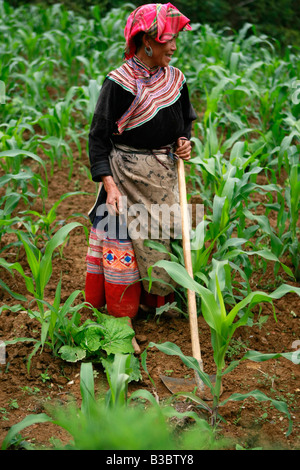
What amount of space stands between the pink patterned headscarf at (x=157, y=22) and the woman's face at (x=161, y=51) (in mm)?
35

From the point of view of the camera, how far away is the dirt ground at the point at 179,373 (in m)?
2.04

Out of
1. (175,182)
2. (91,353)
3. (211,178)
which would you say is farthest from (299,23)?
(91,353)

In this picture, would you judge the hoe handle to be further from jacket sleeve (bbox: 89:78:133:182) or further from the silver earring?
the silver earring

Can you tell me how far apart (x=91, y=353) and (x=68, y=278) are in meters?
0.77

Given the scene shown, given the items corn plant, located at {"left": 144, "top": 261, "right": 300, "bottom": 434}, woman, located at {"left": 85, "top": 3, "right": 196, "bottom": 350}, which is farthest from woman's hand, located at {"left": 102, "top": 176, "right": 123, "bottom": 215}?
corn plant, located at {"left": 144, "top": 261, "right": 300, "bottom": 434}

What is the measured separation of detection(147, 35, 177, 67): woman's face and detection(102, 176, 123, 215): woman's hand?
1.76ft

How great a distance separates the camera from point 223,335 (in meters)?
1.96

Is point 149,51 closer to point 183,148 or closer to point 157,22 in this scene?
point 157,22

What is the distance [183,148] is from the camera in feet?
8.31

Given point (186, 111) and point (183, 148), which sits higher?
point (186, 111)

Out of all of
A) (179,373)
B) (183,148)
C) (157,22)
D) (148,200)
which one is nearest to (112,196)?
(148,200)

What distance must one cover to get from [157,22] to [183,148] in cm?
60

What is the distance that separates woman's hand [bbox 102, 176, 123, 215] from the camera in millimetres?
2373
